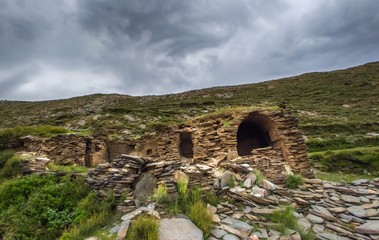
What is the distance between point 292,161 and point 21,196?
937 cm

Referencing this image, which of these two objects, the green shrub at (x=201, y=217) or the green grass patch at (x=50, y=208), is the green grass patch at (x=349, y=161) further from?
the green grass patch at (x=50, y=208)

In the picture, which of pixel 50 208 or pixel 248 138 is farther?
pixel 248 138

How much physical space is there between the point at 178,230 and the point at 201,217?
54cm

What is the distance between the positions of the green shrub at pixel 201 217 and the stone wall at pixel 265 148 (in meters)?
3.76

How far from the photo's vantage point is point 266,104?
35.3 metres

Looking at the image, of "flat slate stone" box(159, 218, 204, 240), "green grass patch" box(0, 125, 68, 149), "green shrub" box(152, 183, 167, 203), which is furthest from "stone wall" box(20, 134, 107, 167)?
"flat slate stone" box(159, 218, 204, 240)

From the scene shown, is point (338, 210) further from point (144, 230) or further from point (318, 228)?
point (144, 230)

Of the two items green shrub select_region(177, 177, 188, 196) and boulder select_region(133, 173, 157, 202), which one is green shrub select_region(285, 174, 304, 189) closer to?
green shrub select_region(177, 177, 188, 196)

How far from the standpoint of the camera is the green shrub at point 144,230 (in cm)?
362

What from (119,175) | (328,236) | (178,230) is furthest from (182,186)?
(328,236)

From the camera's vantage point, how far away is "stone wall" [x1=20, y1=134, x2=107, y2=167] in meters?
11.5

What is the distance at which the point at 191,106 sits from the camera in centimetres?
4066

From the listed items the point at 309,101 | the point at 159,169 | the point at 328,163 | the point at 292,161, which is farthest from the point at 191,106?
the point at 159,169

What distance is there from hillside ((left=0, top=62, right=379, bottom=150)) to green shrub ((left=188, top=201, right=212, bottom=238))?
13464mm
